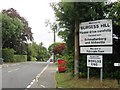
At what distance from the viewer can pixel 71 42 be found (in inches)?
860

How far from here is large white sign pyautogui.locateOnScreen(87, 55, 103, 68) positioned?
58.7 feet

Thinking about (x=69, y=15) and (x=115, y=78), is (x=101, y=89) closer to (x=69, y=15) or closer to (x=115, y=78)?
(x=115, y=78)

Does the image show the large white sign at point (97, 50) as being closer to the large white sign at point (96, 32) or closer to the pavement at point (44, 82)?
the large white sign at point (96, 32)

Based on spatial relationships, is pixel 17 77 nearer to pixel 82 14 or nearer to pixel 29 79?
pixel 29 79

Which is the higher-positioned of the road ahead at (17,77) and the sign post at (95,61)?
the sign post at (95,61)

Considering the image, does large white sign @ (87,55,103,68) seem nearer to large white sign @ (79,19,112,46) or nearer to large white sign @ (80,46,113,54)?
large white sign @ (80,46,113,54)

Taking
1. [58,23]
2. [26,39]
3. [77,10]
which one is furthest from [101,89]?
[26,39]

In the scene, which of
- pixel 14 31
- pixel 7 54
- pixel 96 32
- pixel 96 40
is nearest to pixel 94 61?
pixel 96 40

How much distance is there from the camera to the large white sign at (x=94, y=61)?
17.9 m

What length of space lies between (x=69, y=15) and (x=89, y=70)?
347cm

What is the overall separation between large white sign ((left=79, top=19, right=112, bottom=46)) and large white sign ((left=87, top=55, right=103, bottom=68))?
2.34 feet

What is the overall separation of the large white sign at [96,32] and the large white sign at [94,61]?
71 centimetres

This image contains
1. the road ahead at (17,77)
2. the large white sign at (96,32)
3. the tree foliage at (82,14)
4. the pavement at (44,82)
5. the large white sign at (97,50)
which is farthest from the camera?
the road ahead at (17,77)

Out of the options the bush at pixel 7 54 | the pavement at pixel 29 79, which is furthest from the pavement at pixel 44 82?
the bush at pixel 7 54
